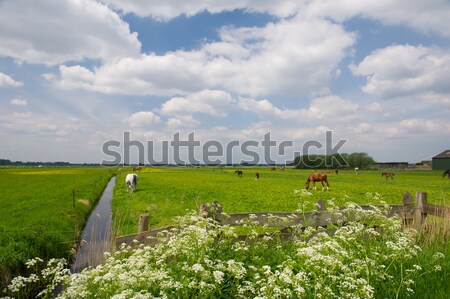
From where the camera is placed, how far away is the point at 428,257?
19.4 feet

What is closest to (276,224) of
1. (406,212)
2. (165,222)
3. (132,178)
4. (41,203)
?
(406,212)

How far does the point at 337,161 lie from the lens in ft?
458

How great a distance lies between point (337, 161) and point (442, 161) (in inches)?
1688

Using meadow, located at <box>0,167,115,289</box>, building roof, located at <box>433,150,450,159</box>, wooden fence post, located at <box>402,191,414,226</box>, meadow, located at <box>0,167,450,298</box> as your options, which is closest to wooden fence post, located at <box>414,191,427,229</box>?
wooden fence post, located at <box>402,191,414,226</box>

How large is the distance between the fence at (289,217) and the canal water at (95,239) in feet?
5.51

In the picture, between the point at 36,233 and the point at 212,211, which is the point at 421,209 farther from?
the point at 36,233

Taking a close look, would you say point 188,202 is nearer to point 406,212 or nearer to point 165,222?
point 165,222

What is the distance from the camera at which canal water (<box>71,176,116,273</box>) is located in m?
8.64

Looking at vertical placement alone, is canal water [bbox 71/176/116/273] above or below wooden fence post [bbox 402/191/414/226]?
below

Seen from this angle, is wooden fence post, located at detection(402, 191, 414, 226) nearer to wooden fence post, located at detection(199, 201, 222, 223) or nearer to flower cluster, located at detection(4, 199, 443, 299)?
flower cluster, located at detection(4, 199, 443, 299)

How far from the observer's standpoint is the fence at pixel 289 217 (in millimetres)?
6457

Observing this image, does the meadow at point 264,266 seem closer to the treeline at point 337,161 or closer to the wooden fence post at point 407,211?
the wooden fence post at point 407,211

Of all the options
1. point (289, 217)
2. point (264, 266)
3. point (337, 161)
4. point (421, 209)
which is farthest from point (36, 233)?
point (337, 161)

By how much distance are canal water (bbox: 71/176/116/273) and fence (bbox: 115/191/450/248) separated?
1679 mm
